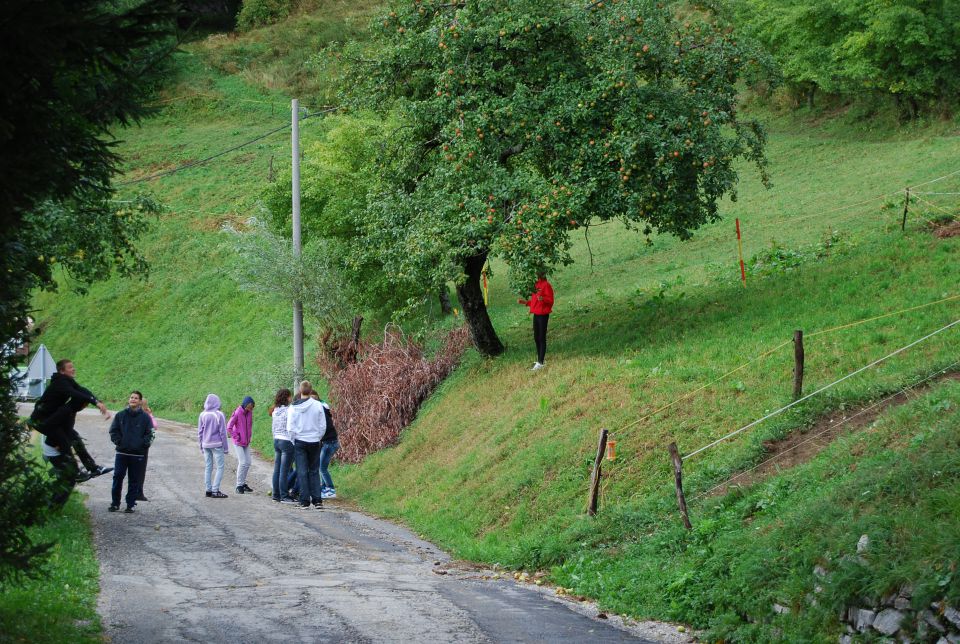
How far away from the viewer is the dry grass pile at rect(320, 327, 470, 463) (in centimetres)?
2105

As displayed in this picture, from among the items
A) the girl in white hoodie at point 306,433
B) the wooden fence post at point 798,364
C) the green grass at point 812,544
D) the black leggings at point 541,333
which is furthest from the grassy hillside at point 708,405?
the girl in white hoodie at point 306,433

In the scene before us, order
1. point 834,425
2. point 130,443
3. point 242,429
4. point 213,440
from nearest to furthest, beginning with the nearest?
point 834,425, point 130,443, point 213,440, point 242,429

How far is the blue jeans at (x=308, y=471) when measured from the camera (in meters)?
15.2

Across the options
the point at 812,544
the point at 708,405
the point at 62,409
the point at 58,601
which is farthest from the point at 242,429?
the point at 812,544

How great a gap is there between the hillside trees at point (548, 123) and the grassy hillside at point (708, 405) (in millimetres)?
2471

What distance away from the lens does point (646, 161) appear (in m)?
17.2

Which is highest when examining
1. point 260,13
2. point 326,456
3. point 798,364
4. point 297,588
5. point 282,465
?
point 260,13

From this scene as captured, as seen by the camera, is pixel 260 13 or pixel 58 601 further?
pixel 260 13

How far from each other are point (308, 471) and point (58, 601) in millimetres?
7767

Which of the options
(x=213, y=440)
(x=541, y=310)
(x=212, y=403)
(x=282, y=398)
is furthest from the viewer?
(x=541, y=310)

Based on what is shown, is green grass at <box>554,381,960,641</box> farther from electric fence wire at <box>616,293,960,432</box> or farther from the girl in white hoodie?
the girl in white hoodie

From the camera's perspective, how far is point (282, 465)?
1625 centimetres

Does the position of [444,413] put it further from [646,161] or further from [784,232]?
[784,232]

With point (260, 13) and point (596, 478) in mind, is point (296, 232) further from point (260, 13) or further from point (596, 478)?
point (260, 13)
